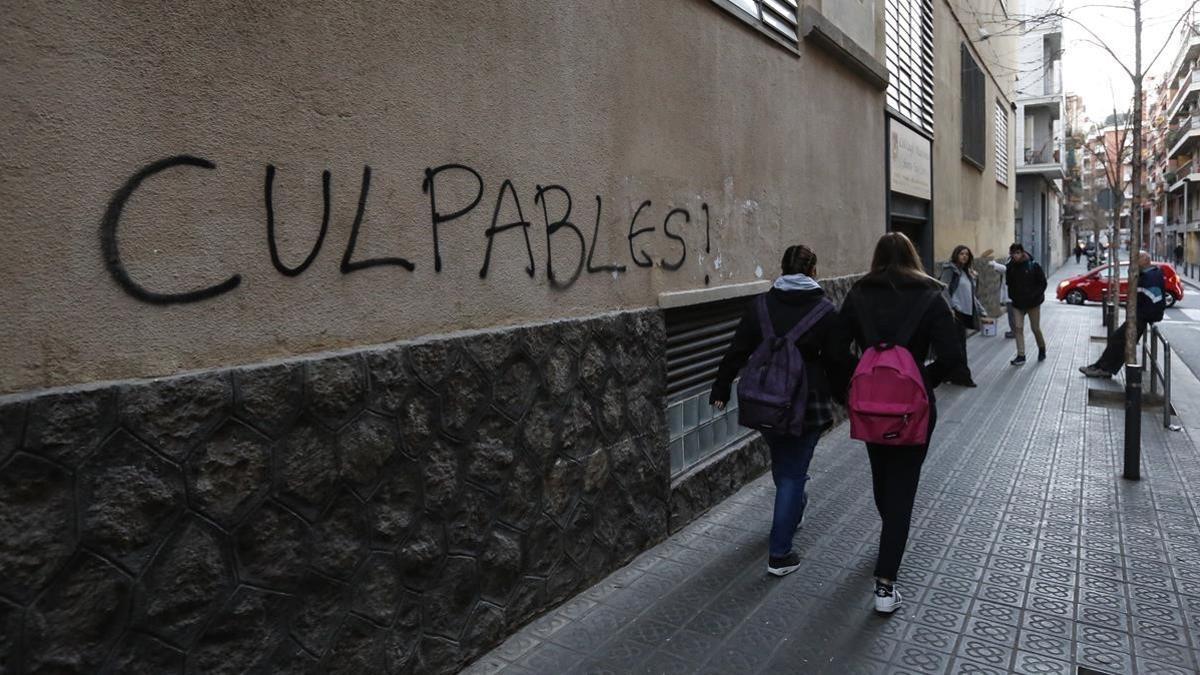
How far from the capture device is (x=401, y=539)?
126 inches

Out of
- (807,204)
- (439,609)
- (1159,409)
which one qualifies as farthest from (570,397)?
(1159,409)

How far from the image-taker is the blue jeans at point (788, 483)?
4.52m

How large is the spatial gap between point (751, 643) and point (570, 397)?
56.6 inches

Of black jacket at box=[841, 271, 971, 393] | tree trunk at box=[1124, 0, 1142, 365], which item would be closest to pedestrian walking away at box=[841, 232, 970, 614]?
black jacket at box=[841, 271, 971, 393]

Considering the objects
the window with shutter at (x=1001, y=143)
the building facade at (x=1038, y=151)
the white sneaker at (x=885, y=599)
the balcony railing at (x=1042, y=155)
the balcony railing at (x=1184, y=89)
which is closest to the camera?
the white sneaker at (x=885, y=599)

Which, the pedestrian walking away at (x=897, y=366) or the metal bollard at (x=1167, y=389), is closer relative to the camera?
the pedestrian walking away at (x=897, y=366)

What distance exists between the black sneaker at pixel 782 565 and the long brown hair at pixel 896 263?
5.27 ft

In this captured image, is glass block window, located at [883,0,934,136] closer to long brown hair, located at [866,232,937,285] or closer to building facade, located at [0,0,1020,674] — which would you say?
building facade, located at [0,0,1020,674]

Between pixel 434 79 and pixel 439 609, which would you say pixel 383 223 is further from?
pixel 439 609

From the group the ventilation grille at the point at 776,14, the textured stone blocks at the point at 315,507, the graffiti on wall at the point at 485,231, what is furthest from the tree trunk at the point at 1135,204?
the textured stone blocks at the point at 315,507

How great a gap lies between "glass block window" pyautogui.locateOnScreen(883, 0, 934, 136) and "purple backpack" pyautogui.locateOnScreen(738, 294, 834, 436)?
286 inches

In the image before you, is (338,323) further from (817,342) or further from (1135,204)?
(1135,204)

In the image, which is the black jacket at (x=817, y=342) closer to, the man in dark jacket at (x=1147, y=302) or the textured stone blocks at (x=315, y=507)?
the textured stone blocks at (x=315, y=507)

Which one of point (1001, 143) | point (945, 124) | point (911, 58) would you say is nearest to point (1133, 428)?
point (911, 58)
